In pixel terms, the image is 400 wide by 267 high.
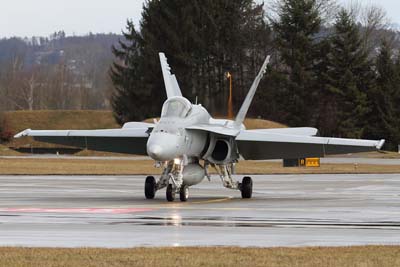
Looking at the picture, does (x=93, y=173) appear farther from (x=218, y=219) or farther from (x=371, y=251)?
(x=371, y=251)

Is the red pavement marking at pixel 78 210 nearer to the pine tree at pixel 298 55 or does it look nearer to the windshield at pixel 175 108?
the windshield at pixel 175 108

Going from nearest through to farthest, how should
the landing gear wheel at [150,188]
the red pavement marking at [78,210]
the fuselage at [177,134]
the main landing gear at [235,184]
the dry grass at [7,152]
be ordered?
the red pavement marking at [78,210] < the fuselage at [177,134] < the landing gear wheel at [150,188] < the main landing gear at [235,184] < the dry grass at [7,152]

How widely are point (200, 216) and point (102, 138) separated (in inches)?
325

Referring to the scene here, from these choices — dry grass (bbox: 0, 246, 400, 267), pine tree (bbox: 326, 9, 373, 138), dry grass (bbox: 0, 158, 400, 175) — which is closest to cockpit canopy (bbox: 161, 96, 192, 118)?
dry grass (bbox: 0, 246, 400, 267)

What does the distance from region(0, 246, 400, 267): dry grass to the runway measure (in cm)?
93

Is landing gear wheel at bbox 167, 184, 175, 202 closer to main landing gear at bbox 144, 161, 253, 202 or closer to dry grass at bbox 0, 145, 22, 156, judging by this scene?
main landing gear at bbox 144, 161, 253, 202

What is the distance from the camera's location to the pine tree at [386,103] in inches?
2815

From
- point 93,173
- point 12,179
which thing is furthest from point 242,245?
point 93,173

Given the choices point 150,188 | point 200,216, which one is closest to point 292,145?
point 150,188

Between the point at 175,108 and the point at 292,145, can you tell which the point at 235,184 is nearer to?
the point at 292,145

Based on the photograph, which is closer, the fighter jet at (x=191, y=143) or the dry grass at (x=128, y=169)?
the fighter jet at (x=191, y=143)

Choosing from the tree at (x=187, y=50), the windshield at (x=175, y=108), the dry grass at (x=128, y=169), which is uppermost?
the tree at (x=187, y=50)

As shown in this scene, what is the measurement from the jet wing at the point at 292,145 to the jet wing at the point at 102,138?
2824 mm

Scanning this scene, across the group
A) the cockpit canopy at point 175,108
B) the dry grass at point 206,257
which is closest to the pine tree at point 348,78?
the cockpit canopy at point 175,108
